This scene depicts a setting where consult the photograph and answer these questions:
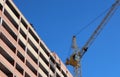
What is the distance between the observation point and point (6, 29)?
254ft

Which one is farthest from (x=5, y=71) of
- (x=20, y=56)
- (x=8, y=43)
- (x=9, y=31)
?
(x=9, y=31)

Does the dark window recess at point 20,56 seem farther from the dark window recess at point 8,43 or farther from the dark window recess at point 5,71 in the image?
the dark window recess at point 5,71

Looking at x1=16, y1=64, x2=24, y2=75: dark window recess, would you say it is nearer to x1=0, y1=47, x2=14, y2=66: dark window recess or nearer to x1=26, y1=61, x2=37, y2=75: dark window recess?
x1=0, y1=47, x2=14, y2=66: dark window recess

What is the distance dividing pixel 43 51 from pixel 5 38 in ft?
67.0

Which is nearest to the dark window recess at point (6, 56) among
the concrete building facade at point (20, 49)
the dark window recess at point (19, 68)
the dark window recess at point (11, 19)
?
the concrete building facade at point (20, 49)

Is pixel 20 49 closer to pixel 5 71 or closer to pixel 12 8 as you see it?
pixel 5 71

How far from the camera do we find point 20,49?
8025 cm

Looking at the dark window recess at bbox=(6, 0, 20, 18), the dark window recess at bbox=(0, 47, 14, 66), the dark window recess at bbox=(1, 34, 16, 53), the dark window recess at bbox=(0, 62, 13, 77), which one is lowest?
the dark window recess at bbox=(0, 62, 13, 77)

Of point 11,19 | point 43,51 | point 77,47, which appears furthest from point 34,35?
point 77,47

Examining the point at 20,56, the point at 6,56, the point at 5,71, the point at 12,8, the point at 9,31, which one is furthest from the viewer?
the point at 12,8

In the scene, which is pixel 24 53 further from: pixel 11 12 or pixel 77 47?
pixel 77 47

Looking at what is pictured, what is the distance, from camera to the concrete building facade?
2923 inches

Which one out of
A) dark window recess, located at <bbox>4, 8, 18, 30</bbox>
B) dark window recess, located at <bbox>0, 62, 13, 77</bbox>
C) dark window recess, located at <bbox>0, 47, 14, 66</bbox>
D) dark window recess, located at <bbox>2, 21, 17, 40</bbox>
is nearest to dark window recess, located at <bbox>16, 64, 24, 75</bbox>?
dark window recess, located at <bbox>0, 47, 14, 66</bbox>

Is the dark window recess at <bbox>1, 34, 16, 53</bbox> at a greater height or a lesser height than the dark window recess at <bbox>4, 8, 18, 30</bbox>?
lesser
